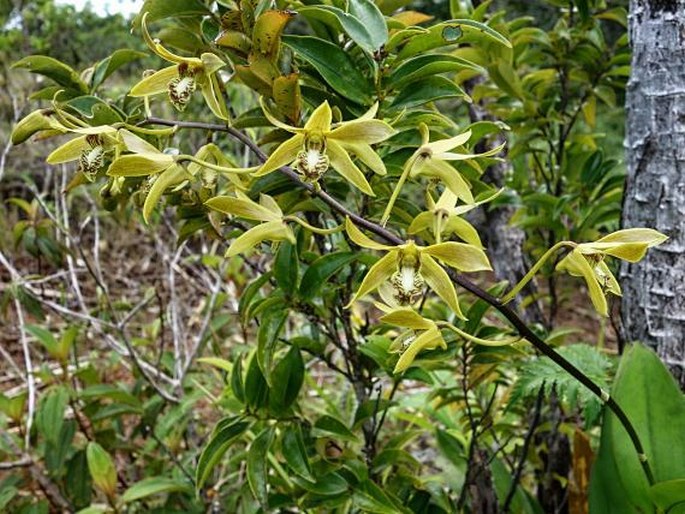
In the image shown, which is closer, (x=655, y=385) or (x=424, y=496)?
(x=655, y=385)

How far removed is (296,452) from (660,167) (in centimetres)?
67

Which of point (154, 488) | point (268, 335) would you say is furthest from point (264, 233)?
point (154, 488)

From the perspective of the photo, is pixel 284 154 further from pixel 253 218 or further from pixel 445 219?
pixel 445 219

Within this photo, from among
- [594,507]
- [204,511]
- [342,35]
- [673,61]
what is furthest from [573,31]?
[204,511]

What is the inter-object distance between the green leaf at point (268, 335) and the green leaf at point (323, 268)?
71mm

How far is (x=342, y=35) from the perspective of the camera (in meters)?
0.90

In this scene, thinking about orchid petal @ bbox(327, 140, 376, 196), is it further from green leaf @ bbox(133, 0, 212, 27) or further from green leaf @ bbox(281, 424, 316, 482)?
green leaf @ bbox(281, 424, 316, 482)

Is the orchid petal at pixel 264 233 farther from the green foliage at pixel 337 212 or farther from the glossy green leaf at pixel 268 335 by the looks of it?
the glossy green leaf at pixel 268 335

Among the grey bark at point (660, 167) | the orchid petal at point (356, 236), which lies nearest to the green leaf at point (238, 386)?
the orchid petal at point (356, 236)

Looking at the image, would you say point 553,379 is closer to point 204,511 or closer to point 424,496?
point 424,496

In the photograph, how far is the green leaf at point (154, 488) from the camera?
4.17 ft

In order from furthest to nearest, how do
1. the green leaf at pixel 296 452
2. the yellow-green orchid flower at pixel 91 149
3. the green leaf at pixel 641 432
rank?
the green leaf at pixel 296 452, the green leaf at pixel 641 432, the yellow-green orchid flower at pixel 91 149

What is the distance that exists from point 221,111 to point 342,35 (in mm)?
228

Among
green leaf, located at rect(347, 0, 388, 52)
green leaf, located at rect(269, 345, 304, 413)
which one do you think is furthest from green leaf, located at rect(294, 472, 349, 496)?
green leaf, located at rect(347, 0, 388, 52)
